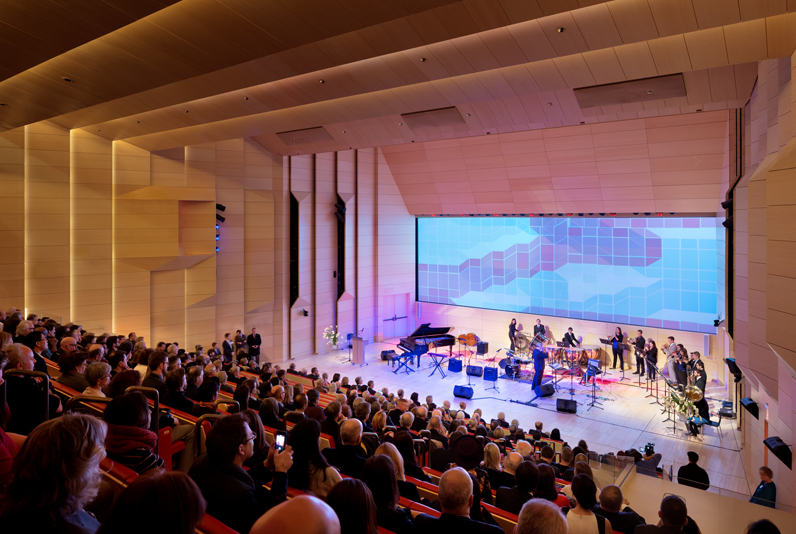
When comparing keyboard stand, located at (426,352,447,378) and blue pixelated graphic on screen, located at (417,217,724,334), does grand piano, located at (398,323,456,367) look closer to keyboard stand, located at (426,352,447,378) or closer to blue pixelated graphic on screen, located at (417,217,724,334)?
keyboard stand, located at (426,352,447,378)

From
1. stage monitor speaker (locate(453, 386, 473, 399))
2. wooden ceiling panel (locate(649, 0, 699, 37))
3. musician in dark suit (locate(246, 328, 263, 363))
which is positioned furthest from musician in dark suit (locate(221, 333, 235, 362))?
wooden ceiling panel (locate(649, 0, 699, 37))

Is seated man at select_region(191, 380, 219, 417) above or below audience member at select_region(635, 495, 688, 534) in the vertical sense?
above

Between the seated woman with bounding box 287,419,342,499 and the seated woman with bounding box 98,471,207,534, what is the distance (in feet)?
4.92

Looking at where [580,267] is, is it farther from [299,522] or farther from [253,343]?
[299,522]

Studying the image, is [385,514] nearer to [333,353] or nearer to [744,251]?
[744,251]

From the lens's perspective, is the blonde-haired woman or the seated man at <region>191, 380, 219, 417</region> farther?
the seated man at <region>191, 380, 219, 417</region>

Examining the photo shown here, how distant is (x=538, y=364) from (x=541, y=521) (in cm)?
1135

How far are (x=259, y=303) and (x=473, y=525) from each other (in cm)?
1386

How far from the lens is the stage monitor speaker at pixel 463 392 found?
12.7 m

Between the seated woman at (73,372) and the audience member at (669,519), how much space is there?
4777 millimetres

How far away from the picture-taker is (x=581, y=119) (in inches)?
411

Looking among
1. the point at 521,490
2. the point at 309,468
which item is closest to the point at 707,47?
the point at 521,490

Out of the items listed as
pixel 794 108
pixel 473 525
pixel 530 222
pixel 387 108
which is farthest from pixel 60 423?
pixel 530 222

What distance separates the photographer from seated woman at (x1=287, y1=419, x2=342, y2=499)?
2926 millimetres
